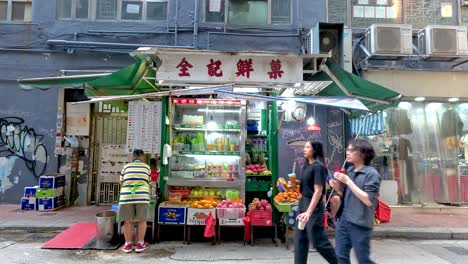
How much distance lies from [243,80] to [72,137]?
6201 mm

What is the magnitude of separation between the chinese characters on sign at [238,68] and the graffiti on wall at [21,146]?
594cm

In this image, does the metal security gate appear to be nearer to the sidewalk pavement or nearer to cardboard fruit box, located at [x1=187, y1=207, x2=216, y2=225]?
the sidewalk pavement

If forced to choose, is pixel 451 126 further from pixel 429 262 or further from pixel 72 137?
pixel 72 137

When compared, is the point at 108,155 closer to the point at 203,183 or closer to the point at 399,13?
the point at 203,183

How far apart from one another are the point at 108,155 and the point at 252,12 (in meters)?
6.14

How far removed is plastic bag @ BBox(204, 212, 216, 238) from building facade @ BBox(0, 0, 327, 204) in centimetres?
540

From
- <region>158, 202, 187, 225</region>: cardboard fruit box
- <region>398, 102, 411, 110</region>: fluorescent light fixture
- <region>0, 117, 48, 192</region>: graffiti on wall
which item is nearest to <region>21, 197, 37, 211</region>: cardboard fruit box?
<region>0, 117, 48, 192</region>: graffiti on wall

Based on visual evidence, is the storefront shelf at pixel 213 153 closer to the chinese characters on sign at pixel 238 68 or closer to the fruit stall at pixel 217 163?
the fruit stall at pixel 217 163

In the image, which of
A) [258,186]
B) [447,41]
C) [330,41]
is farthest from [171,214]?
[447,41]

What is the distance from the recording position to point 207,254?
6.41 m

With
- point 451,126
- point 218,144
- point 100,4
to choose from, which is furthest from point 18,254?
point 451,126

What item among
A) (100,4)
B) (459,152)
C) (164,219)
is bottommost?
(164,219)

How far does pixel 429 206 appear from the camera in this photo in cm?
1066

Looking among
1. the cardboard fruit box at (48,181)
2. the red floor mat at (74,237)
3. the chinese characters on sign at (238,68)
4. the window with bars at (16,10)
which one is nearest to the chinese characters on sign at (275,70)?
the chinese characters on sign at (238,68)
